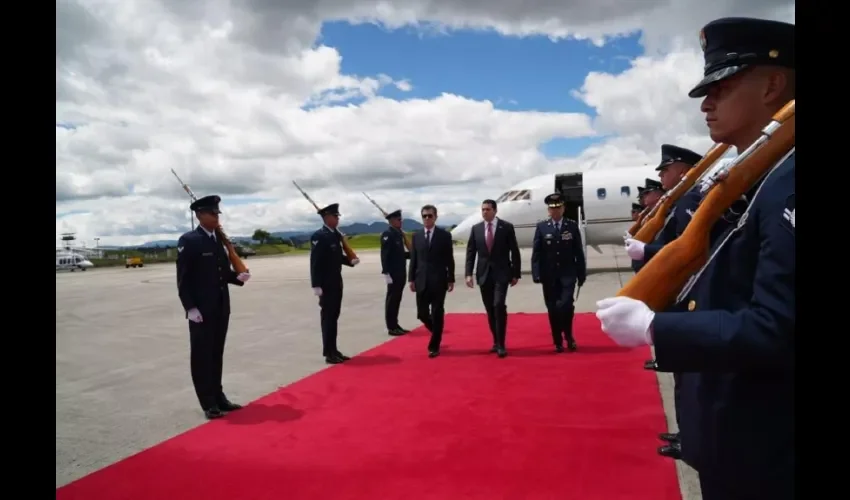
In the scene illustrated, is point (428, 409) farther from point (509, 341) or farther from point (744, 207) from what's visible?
point (744, 207)

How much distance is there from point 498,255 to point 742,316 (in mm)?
5794

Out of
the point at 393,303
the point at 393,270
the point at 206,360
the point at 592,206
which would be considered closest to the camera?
the point at 206,360

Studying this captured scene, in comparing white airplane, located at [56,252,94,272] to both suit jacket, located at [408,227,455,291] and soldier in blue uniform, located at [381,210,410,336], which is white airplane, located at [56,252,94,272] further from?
suit jacket, located at [408,227,455,291]

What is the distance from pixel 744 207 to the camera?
1.58 meters

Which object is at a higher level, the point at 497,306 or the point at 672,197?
Result: the point at 672,197

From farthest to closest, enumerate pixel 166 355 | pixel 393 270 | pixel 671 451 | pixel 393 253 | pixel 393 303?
pixel 393 253 < pixel 393 270 < pixel 393 303 < pixel 166 355 < pixel 671 451

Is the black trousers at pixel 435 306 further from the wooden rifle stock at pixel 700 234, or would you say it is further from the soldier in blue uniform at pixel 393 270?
the wooden rifle stock at pixel 700 234

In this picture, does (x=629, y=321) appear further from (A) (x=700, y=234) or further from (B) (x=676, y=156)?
(B) (x=676, y=156)

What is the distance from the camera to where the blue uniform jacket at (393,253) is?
359 inches

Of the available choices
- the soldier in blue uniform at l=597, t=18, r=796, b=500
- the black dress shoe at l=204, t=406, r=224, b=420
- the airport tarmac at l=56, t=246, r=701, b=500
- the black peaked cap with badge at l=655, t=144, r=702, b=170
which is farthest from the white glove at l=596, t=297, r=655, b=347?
the black dress shoe at l=204, t=406, r=224, b=420

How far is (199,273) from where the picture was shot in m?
5.16

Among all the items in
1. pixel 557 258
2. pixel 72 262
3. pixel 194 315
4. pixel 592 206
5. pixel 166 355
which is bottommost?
pixel 166 355

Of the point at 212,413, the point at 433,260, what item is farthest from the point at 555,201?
the point at 212,413

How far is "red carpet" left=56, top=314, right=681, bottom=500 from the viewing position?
11.1ft
